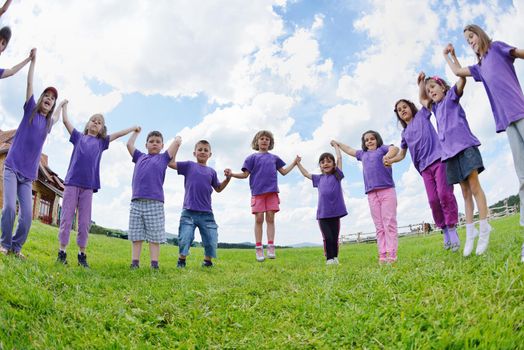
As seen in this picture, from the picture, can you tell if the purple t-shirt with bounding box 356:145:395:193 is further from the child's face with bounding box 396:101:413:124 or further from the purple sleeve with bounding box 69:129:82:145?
the purple sleeve with bounding box 69:129:82:145

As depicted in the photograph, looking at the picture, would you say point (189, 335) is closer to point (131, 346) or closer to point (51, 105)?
point (131, 346)

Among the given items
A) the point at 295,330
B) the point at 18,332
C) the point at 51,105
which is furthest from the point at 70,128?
the point at 295,330

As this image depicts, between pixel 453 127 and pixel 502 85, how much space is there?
879 millimetres

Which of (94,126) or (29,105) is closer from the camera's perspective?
(29,105)

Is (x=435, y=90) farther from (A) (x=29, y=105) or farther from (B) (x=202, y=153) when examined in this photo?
(A) (x=29, y=105)

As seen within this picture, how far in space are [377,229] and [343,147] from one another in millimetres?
1903

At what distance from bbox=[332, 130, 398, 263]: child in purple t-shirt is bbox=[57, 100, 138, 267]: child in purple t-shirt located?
511 cm

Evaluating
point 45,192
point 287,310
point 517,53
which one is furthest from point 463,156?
point 45,192

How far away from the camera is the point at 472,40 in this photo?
5152 mm

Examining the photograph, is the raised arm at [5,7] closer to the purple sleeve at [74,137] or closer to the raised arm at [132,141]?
the purple sleeve at [74,137]

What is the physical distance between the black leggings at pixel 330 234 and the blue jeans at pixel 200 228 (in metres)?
2.26

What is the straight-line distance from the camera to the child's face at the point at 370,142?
7637 millimetres

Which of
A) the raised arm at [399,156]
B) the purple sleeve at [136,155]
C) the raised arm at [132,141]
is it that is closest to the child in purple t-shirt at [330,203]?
the raised arm at [399,156]

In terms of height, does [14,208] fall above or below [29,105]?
below
